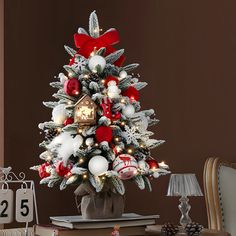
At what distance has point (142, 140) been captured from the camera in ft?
8.16

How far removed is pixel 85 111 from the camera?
7.79 ft

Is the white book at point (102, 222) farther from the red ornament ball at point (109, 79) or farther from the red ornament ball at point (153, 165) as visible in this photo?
the red ornament ball at point (109, 79)

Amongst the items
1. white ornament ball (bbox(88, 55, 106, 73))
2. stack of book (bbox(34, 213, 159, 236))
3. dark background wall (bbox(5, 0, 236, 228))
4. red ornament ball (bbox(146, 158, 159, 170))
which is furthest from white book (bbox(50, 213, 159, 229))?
dark background wall (bbox(5, 0, 236, 228))

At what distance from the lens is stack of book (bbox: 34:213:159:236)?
7.34ft

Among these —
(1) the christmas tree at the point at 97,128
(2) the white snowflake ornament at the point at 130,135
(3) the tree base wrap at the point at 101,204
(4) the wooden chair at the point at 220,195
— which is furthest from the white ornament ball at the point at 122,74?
(4) the wooden chair at the point at 220,195

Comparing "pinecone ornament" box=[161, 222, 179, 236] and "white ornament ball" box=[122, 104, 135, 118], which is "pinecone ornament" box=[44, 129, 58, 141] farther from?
"pinecone ornament" box=[161, 222, 179, 236]

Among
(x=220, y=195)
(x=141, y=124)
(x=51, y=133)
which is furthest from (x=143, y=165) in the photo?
(x=220, y=195)

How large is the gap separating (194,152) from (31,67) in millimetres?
1370

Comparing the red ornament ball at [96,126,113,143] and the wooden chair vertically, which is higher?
the red ornament ball at [96,126,113,143]

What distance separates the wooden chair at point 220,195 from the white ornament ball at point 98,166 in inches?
34.4

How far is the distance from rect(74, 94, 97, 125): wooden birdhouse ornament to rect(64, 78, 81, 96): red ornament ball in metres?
0.05

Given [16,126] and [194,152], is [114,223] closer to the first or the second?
[194,152]

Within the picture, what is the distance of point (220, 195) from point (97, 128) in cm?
93

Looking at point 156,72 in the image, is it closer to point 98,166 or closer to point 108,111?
point 108,111
